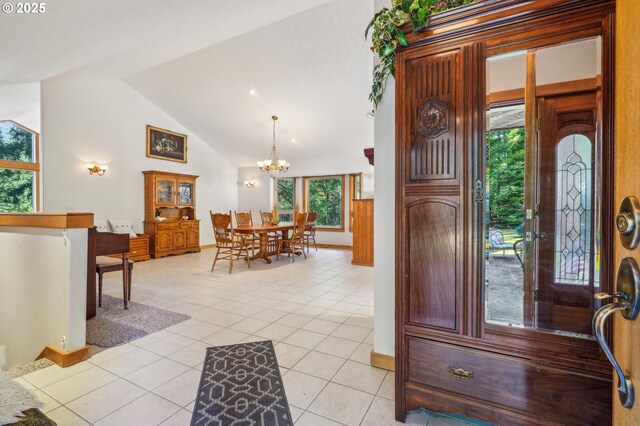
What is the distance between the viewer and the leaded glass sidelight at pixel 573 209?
49.8 inches

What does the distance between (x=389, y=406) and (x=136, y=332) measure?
2.32 m

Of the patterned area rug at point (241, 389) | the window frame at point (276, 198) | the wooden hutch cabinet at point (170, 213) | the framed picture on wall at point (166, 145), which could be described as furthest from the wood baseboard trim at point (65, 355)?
the window frame at point (276, 198)

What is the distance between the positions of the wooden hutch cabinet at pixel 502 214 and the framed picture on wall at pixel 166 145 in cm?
695

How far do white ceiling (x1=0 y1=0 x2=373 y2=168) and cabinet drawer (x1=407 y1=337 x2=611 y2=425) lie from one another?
13.2 ft

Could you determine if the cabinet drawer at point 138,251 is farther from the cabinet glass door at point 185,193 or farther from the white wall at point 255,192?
the white wall at point 255,192

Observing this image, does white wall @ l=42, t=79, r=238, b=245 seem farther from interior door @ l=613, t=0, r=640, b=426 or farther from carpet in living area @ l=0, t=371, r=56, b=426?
interior door @ l=613, t=0, r=640, b=426

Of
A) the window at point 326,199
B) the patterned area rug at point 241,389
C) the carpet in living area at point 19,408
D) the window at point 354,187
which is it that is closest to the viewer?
the carpet in living area at point 19,408

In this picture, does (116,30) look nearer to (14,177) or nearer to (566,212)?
(14,177)

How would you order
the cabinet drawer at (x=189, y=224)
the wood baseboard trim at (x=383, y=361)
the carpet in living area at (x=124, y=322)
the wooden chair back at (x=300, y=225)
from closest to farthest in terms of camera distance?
the wood baseboard trim at (x=383, y=361) → the carpet in living area at (x=124, y=322) → the wooden chair back at (x=300, y=225) → the cabinet drawer at (x=189, y=224)

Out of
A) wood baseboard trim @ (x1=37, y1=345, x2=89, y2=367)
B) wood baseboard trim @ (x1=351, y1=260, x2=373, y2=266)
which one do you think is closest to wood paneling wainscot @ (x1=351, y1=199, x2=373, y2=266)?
wood baseboard trim @ (x1=351, y1=260, x2=373, y2=266)

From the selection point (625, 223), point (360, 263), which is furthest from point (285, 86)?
point (625, 223)

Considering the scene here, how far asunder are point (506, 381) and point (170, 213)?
24.9 ft

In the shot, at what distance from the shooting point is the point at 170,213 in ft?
23.9

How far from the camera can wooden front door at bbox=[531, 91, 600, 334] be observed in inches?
49.2
